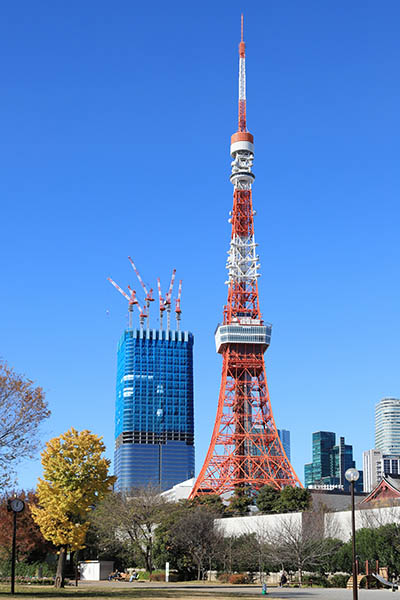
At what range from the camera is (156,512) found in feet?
253

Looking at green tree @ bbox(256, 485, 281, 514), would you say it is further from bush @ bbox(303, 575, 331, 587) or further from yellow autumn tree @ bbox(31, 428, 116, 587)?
yellow autumn tree @ bbox(31, 428, 116, 587)

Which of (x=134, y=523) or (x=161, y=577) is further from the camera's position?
(x=134, y=523)

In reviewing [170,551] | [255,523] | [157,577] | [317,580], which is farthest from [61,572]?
[255,523]

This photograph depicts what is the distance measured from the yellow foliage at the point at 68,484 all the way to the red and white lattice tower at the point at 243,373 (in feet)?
167

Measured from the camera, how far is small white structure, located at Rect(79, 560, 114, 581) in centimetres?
7888

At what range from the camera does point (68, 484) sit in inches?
2008

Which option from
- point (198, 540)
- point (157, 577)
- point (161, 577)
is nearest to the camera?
point (198, 540)

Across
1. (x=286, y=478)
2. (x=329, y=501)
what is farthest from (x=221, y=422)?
(x=329, y=501)

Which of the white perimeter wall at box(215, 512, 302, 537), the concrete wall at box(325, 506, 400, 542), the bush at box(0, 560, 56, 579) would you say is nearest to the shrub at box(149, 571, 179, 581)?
the white perimeter wall at box(215, 512, 302, 537)

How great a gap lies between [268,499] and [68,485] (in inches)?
1849

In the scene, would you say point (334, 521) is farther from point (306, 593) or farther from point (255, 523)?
point (306, 593)

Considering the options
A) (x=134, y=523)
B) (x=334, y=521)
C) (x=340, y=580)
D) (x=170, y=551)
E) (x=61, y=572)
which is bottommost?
(x=340, y=580)

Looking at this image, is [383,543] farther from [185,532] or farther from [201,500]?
[201,500]

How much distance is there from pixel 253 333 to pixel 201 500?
99.8ft
